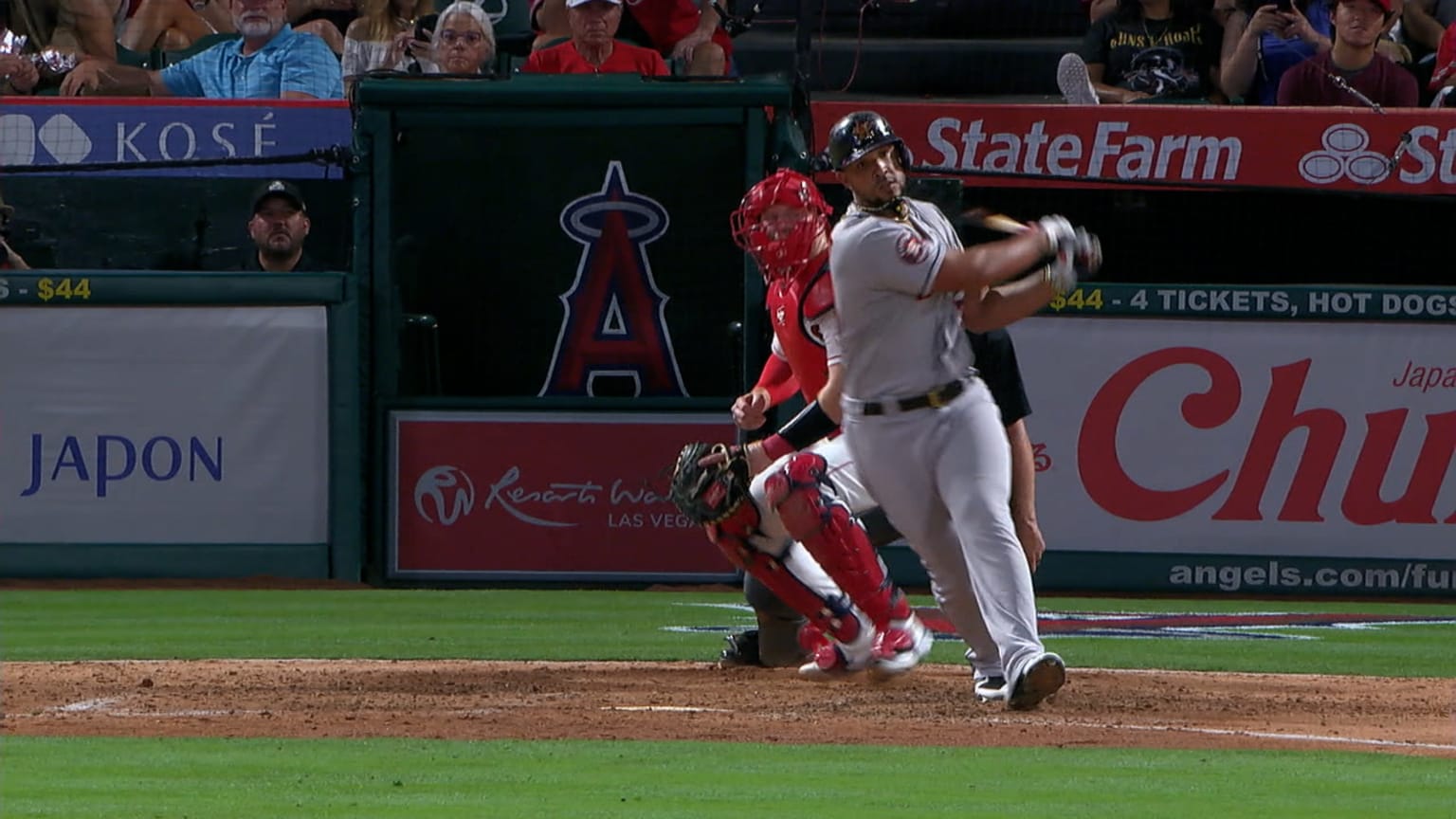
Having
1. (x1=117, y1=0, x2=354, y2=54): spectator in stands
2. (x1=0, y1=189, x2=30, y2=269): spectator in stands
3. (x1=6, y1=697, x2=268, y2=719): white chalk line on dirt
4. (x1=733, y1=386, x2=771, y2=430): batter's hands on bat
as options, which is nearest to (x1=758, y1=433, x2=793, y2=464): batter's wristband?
(x1=733, y1=386, x2=771, y2=430): batter's hands on bat

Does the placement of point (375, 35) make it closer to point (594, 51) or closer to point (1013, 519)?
point (594, 51)

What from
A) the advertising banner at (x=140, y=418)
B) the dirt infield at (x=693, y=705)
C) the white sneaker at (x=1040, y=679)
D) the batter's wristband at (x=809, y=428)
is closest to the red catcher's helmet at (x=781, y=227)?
the batter's wristband at (x=809, y=428)

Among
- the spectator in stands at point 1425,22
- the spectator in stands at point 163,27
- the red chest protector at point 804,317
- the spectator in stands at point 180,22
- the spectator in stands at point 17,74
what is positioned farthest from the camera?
the spectator in stands at point 163,27

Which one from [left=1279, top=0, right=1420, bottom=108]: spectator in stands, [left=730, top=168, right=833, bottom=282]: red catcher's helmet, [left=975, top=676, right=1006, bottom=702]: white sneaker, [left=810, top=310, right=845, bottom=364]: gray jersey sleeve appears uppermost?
[left=1279, top=0, right=1420, bottom=108]: spectator in stands

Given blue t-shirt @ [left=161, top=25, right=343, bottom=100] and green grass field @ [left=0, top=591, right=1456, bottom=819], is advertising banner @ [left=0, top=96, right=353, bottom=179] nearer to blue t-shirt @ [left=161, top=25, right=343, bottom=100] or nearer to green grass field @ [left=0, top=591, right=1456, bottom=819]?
blue t-shirt @ [left=161, top=25, right=343, bottom=100]

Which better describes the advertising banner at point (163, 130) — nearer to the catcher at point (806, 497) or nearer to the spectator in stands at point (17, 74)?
the spectator in stands at point (17, 74)

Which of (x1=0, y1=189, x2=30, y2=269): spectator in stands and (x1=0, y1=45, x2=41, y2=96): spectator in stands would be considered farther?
(x1=0, y1=45, x2=41, y2=96): spectator in stands

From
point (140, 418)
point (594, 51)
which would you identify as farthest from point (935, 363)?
point (594, 51)

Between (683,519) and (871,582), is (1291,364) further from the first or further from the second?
(871,582)
